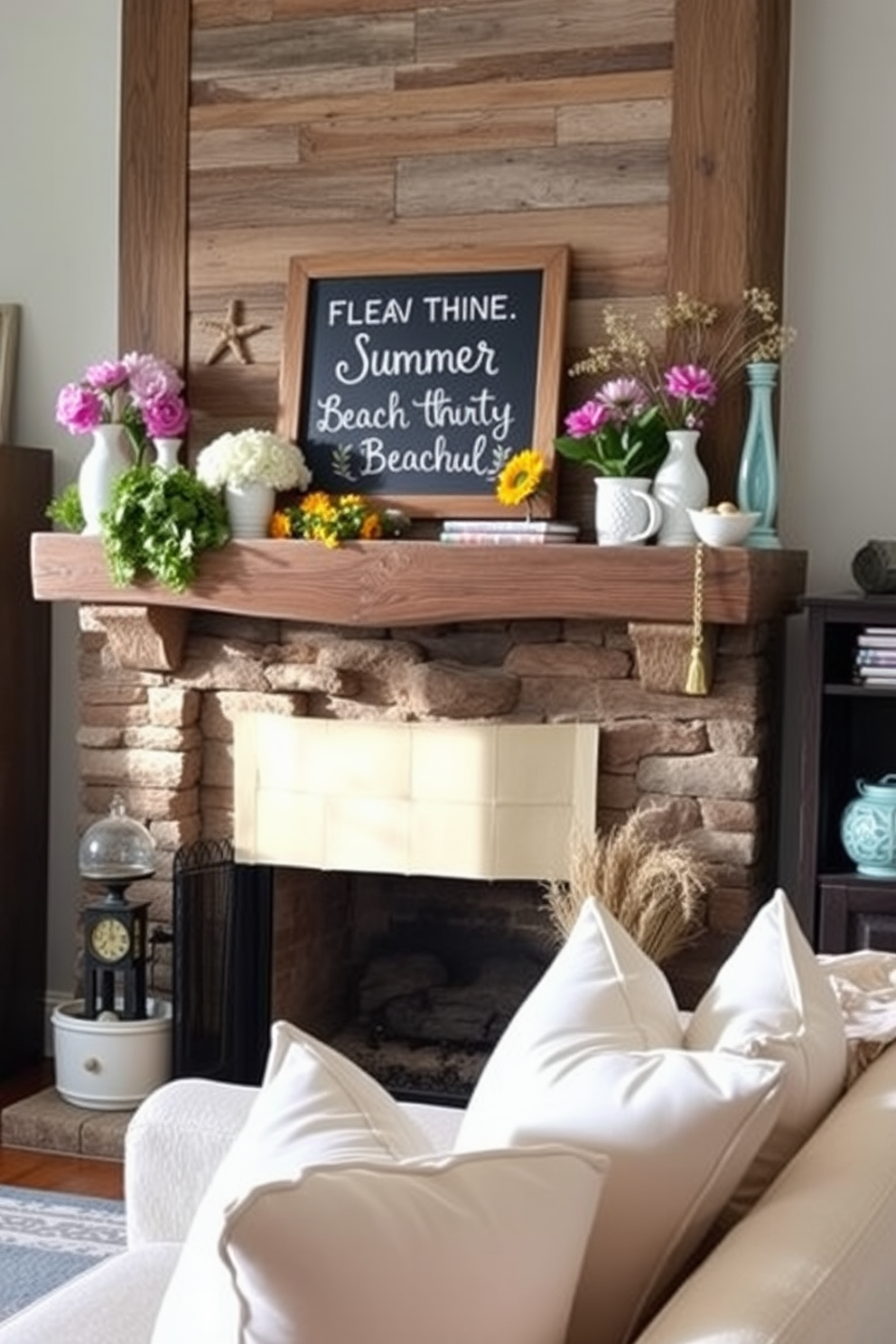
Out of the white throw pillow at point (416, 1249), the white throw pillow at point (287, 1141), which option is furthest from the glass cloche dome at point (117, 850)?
the white throw pillow at point (416, 1249)

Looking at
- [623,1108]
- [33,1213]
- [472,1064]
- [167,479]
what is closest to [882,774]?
[472,1064]

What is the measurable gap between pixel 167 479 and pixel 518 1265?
9.24 ft

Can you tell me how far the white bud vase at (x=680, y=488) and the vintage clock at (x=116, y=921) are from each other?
1358 millimetres

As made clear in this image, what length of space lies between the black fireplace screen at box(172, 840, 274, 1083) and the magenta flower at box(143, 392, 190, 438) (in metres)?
0.92

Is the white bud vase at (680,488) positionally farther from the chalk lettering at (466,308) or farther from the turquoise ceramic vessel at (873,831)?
the turquoise ceramic vessel at (873,831)

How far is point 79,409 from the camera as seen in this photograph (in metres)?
4.18

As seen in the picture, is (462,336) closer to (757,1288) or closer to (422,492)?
(422,492)

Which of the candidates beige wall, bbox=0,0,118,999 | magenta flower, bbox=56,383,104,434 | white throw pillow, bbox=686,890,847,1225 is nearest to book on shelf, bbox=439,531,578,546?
magenta flower, bbox=56,383,104,434

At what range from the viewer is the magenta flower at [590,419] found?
12.6 ft

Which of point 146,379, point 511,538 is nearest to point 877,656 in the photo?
point 511,538

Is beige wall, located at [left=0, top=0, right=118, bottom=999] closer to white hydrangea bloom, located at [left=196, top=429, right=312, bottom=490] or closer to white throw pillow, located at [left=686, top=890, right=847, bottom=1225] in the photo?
white hydrangea bloom, located at [left=196, top=429, right=312, bottom=490]

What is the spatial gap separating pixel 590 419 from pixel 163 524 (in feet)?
3.01

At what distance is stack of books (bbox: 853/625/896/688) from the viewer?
3.67 metres

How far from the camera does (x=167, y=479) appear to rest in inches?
157
